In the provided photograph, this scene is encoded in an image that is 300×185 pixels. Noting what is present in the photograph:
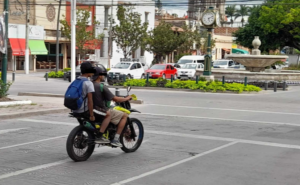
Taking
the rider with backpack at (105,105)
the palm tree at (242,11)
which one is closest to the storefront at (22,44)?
the rider with backpack at (105,105)

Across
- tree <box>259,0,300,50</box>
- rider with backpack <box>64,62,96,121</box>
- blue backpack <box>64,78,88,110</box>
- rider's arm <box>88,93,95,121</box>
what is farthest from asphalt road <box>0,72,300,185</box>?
tree <box>259,0,300,50</box>

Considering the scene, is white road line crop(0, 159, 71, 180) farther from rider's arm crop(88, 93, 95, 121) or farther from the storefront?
the storefront

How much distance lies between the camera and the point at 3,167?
7883 mm

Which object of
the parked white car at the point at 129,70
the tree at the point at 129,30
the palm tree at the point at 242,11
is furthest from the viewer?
the palm tree at the point at 242,11

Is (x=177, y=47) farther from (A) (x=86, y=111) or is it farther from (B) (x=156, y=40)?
Answer: (A) (x=86, y=111)

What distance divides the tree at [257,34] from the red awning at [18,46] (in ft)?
90.1

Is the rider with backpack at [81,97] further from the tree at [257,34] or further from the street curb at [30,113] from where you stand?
the tree at [257,34]

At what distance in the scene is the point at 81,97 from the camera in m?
8.21

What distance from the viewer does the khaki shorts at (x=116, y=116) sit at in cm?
866

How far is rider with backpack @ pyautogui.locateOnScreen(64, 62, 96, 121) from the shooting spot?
321 inches

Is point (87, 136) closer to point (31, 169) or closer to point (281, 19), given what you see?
point (31, 169)

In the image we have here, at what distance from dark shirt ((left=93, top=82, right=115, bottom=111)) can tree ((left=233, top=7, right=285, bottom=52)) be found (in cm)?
5079

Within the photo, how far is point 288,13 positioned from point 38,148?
47.0m

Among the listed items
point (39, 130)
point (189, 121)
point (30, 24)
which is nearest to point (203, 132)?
point (189, 121)
